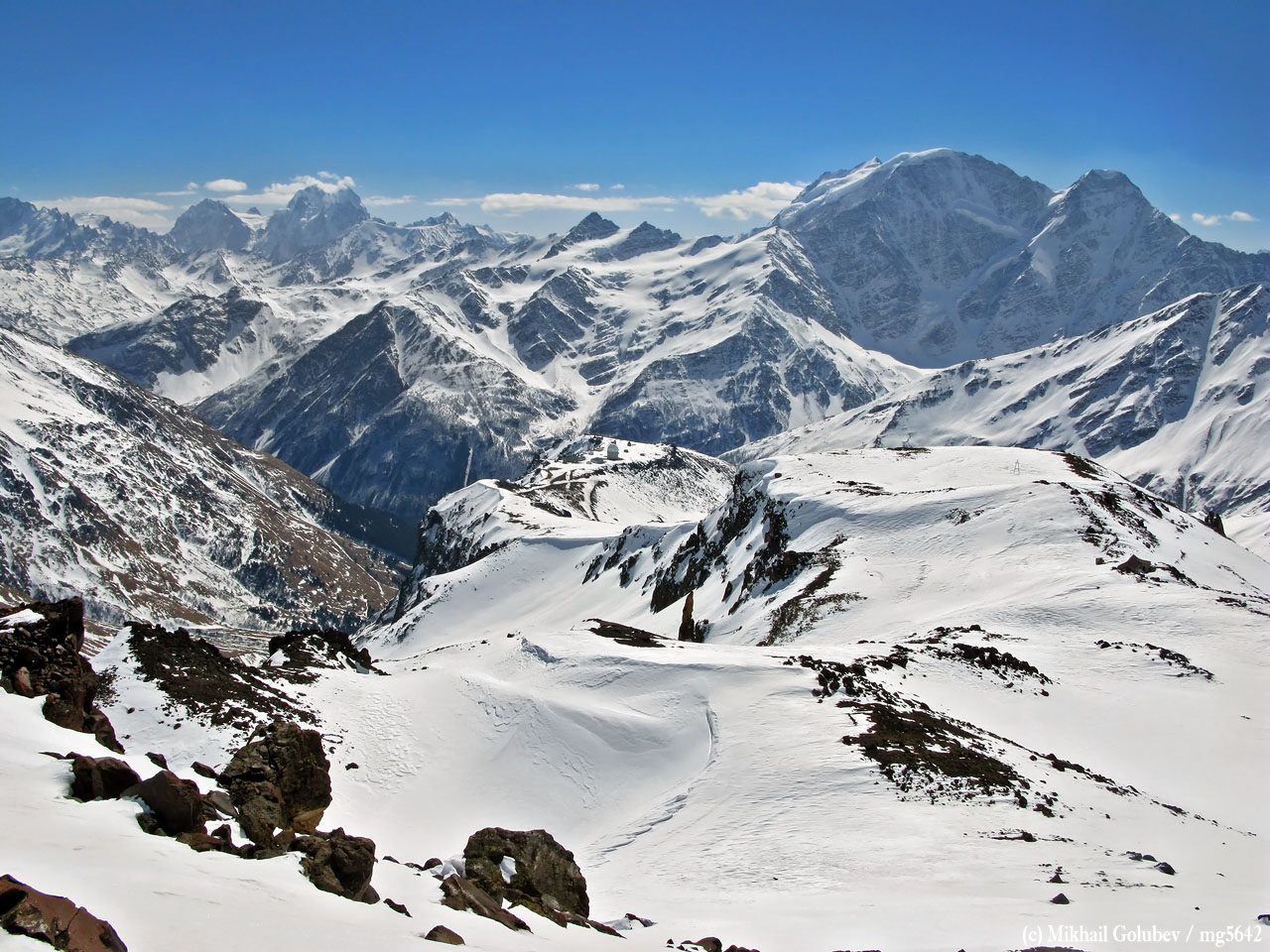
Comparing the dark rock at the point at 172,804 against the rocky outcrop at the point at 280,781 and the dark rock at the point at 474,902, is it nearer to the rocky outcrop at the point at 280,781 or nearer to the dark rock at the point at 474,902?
the rocky outcrop at the point at 280,781

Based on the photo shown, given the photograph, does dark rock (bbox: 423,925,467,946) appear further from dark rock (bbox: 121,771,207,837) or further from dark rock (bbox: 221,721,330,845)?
dark rock (bbox: 221,721,330,845)

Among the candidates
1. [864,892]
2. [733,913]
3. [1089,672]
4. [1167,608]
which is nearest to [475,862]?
[733,913]

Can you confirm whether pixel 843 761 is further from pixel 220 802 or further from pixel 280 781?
pixel 220 802

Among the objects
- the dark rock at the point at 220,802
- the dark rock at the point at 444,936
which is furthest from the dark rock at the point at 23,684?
the dark rock at the point at 444,936

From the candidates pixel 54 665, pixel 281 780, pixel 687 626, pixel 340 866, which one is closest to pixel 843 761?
pixel 281 780

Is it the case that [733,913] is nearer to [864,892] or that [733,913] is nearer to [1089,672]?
[864,892]
